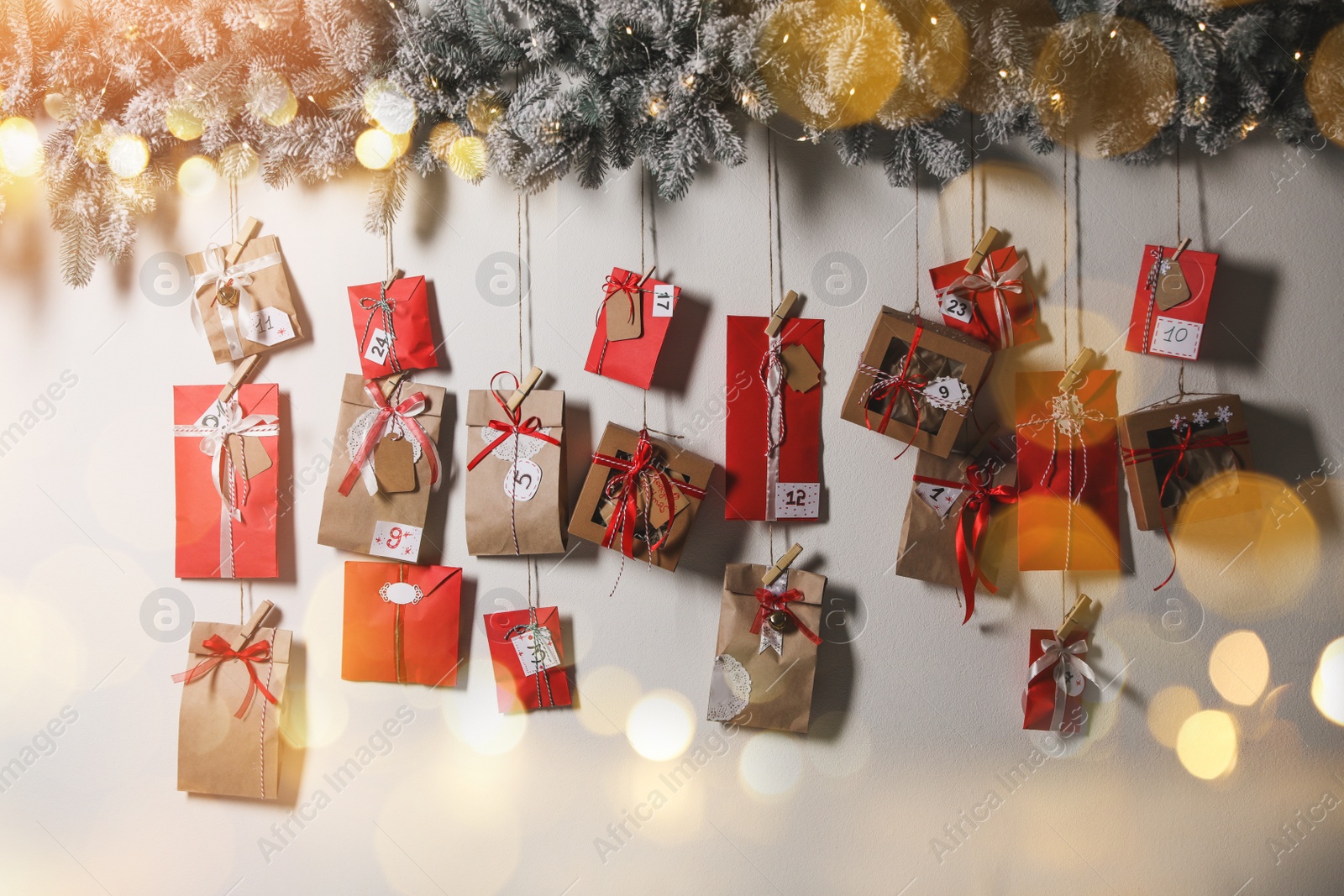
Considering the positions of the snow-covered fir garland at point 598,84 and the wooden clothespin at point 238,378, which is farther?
the wooden clothespin at point 238,378

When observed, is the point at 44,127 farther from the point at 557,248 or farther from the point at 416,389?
the point at 557,248

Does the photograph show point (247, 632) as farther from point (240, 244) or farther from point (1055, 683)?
point (1055, 683)

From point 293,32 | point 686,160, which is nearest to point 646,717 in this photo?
point 686,160

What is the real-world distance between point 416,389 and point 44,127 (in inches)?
34.8

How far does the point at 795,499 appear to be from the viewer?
1.37 m

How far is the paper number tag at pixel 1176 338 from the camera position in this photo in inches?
51.3

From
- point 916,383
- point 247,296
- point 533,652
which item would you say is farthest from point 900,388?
point 247,296

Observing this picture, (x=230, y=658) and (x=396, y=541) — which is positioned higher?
(x=396, y=541)

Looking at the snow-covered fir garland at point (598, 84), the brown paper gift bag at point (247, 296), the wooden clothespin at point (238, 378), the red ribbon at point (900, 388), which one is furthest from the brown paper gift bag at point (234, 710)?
the red ribbon at point (900, 388)

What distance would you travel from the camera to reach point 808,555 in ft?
4.59

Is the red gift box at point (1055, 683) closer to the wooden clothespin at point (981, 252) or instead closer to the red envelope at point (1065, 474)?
the red envelope at point (1065, 474)

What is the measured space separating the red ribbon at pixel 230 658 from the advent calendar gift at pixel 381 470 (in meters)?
0.26

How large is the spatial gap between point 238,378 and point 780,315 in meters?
1.03

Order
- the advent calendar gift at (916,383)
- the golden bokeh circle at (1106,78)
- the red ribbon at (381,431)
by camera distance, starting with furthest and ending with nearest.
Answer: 1. the red ribbon at (381,431)
2. the advent calendar gift at (916,383)
3. the golden bokeh circle at (1106,78)
